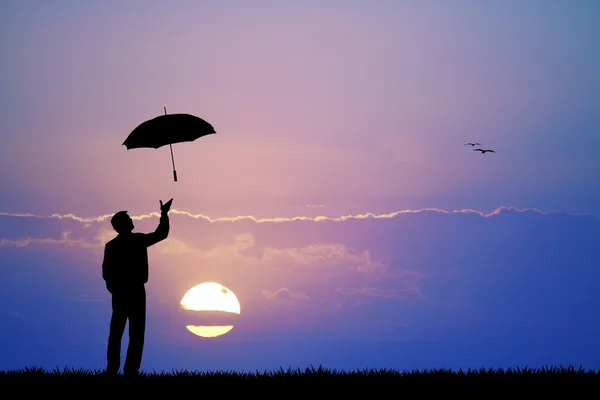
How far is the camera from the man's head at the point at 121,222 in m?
12.6

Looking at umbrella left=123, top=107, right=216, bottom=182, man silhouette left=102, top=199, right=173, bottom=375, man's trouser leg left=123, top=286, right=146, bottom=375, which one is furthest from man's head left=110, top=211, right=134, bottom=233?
umbrella left=123, top=107, right=216, bottom=182

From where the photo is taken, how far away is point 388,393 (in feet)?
40.8

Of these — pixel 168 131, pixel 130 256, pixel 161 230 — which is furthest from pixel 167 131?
pixel 130 256

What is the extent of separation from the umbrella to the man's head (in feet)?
4.26

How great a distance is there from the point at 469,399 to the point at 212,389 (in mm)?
3928

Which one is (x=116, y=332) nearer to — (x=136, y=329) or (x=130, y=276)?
(x=136, y=329)

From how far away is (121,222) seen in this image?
12.7 meters

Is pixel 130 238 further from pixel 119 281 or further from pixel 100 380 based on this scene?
pixel 100 380

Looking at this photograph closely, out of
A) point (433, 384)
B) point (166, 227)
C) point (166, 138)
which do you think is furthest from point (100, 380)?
point (433, 384)

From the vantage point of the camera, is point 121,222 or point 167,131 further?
point 167,131

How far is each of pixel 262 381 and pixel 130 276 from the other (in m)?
2.73

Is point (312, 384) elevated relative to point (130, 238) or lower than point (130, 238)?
lower

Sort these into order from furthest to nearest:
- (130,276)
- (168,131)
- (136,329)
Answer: (168,131) → (136,329) → (130,276)

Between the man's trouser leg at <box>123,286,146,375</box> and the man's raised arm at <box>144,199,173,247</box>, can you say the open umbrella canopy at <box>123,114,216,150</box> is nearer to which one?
the man's raised arm at <box>144,199,173,247</box>
